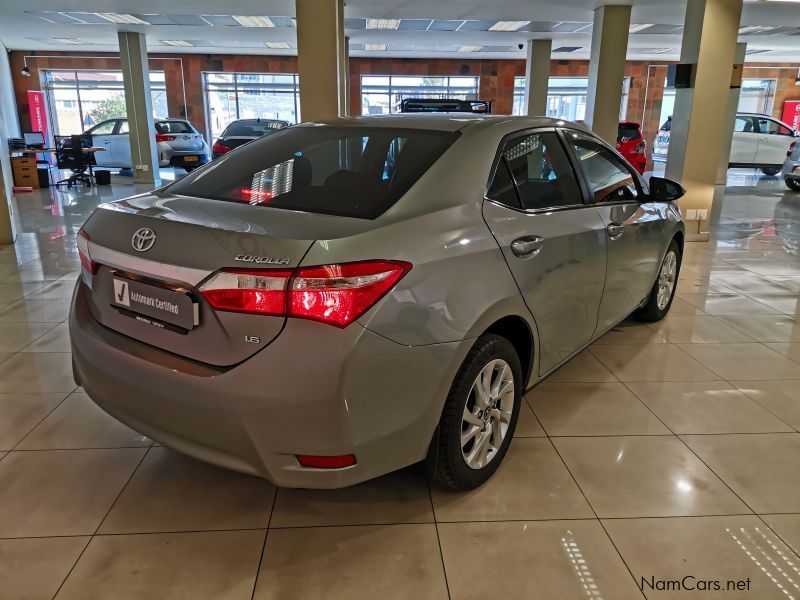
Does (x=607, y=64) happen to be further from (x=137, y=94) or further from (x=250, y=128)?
(x=137, y=94)

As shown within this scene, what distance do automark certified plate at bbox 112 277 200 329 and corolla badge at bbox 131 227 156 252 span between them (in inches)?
Answer: 4.1

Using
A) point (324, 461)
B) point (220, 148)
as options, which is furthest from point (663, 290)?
point (220, 148)

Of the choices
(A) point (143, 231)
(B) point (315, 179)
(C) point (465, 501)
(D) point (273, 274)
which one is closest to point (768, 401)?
(C) point (465, 501)

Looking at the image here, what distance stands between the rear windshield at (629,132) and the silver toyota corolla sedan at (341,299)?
484 inches

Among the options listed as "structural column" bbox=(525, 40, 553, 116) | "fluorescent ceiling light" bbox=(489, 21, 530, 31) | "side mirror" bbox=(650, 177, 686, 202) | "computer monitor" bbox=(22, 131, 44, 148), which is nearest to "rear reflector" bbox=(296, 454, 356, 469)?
"side mirror" bbox=(650, 177, 686, 202)

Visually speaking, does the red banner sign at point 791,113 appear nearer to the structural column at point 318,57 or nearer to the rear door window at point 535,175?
the structural column at point 318,57

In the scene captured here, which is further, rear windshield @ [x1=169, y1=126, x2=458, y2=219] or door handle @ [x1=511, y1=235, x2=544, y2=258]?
door handle @ [x1=511, y1=235, x2=544, y2=258]

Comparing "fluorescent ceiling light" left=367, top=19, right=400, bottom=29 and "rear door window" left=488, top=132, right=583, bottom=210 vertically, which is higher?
"fluorescent ceiling light" left=367, top=19, right=400, bottom=29

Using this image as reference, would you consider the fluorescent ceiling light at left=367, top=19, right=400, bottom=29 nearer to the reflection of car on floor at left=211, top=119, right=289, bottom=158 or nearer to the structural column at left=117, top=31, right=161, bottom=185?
the reflection of car on floor at left=211, top=119, right=289, bottom=158

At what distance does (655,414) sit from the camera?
288 cm

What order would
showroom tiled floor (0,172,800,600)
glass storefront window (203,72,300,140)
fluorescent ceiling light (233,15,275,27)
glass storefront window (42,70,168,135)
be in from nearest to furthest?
showroom tiled floor (0,172,800,600)
fluorescent ceiling light (233,15,275,27)
glass storefront window (42,70,168,135)
glass storefront window (203,72,300,140)

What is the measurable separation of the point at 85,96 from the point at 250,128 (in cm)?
969

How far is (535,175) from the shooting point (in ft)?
8.29

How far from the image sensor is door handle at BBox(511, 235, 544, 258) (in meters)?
2.20
